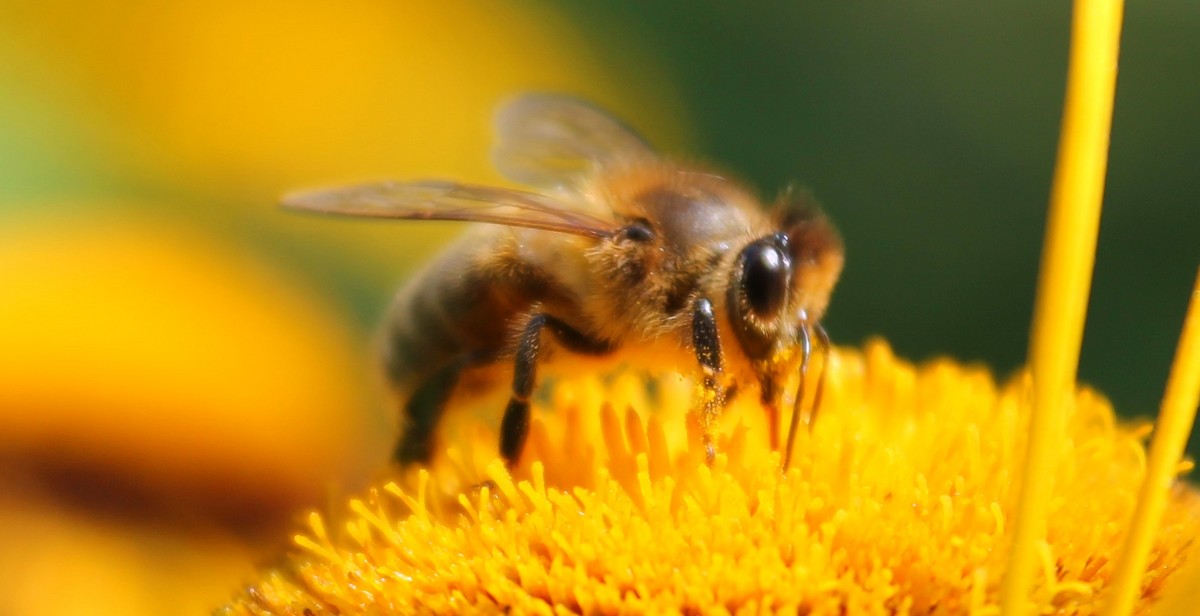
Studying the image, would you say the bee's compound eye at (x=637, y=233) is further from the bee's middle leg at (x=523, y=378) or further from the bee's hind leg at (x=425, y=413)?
the bee's hind leg at (x=425, y=413)

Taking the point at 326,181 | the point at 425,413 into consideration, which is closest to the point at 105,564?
the point at 425,413

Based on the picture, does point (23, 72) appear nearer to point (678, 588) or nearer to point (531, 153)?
point (531, 153)

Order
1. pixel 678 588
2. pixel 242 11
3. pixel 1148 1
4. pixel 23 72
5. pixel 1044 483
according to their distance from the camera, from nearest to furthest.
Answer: pixel 1044 483
pixel 678 588
pixel 1148 1
pixel 23 72
pixel 242 11

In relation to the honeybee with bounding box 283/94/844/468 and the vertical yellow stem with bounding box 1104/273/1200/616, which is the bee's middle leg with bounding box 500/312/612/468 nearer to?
the honeybee with bounding box 283/94/844/468

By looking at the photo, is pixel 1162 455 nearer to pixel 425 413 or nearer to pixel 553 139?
pixel 425 413

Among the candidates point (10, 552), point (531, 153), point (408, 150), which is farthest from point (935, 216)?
point (10, 552)
